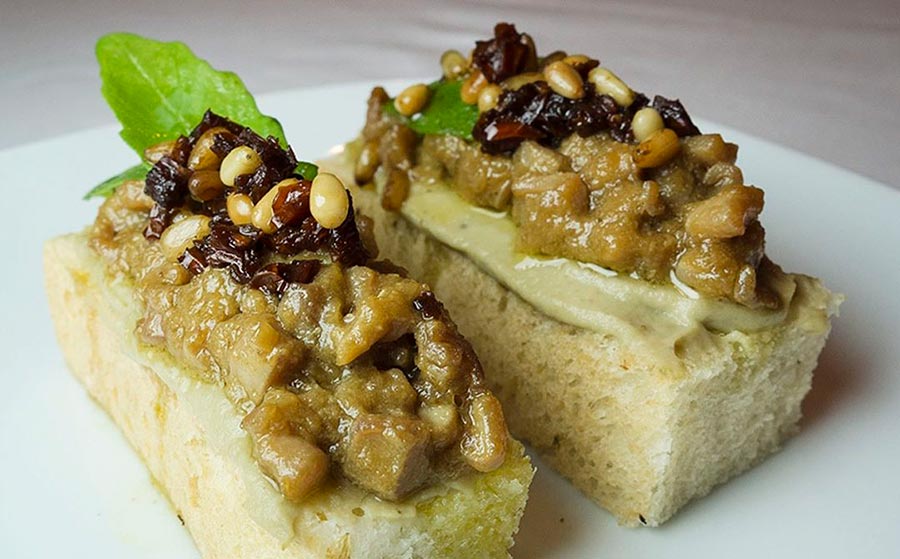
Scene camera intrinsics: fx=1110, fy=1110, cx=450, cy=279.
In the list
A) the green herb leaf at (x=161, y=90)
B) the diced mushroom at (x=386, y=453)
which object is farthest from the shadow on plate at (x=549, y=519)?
the green herb leaf at (x=161, y=90)

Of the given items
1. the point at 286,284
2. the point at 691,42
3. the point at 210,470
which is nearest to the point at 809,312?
the point at 286,284

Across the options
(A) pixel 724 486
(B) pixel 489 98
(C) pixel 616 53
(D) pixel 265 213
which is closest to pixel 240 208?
(D) pixel 265 213

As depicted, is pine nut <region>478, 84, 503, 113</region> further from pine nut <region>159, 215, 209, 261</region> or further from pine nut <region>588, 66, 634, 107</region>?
pine nut <region>159, 215, 209, 261</region>

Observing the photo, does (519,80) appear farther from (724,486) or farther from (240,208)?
(724,486)

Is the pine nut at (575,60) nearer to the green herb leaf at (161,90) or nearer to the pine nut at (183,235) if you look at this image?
the green herb leaf at (161,90)

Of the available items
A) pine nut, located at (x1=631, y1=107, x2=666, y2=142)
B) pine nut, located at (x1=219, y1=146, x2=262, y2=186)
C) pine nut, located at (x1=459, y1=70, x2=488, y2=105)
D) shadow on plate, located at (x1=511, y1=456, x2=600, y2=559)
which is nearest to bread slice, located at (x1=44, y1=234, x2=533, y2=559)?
shadow on plate, located at (x1=511, y1=456, x2=600, y2=559)

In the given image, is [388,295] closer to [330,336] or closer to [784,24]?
[330,336]
